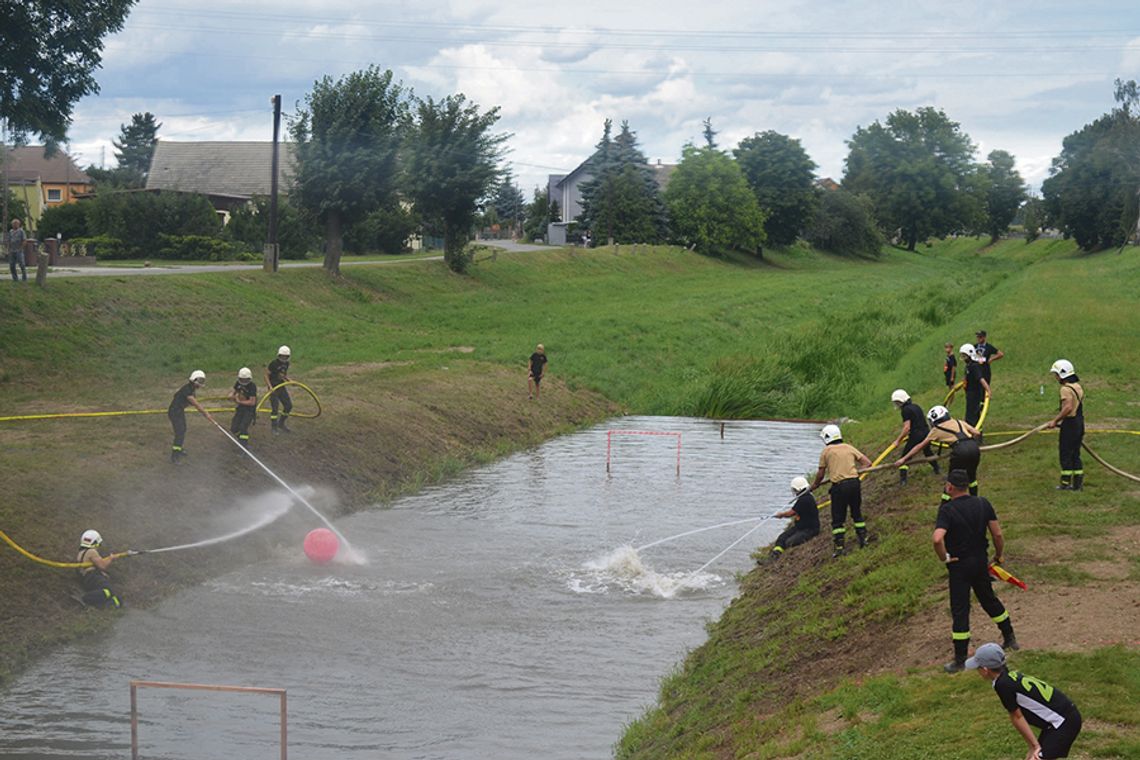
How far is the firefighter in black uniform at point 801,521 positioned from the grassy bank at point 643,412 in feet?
1.43

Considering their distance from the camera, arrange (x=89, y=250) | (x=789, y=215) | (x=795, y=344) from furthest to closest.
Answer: (x=789, y=215) → (x=89, y=250) → (x=795, y=344)

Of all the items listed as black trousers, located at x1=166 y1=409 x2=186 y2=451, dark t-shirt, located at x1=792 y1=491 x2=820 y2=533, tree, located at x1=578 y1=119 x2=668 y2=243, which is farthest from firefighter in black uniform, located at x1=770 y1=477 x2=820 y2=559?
tree, located at x1=578 y1=119 x2=668 y2=243

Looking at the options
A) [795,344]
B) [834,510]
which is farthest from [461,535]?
[795,344]

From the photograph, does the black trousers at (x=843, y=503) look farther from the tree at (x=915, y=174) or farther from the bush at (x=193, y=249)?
the tree at (x=915, y=174)

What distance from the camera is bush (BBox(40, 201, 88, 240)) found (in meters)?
73.7

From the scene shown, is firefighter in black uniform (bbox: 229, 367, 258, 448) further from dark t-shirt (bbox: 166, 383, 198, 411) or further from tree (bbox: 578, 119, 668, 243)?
tree (bbox: 578, 119, 668, 243)

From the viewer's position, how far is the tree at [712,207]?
10988cm

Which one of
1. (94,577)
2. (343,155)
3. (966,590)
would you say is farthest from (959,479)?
(343,155)

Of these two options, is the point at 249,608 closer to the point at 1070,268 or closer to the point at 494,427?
the point at 494,427

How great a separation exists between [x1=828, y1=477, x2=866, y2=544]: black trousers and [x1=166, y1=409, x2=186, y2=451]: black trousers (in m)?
13.0

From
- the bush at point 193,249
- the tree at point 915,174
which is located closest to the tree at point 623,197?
the bush at point 193,249

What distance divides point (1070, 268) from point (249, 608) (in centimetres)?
10143

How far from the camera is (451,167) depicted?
70.0 metres

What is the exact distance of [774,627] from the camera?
1761 centimetres
